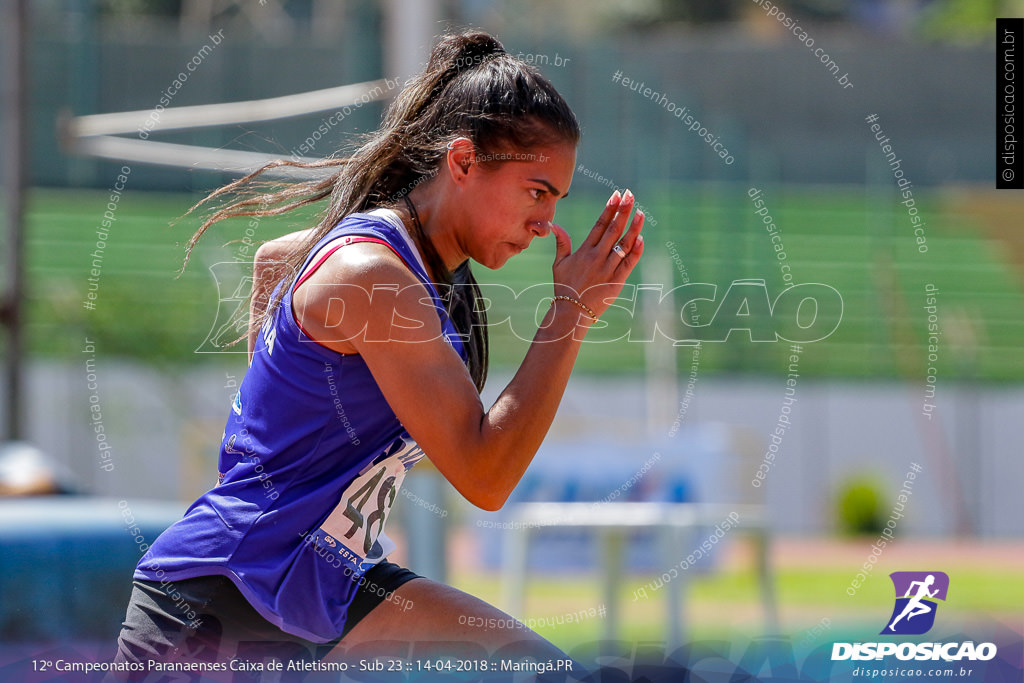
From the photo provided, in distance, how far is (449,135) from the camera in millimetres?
1588

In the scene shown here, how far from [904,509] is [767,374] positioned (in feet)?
6.07

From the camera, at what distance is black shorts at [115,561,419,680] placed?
1.46 m

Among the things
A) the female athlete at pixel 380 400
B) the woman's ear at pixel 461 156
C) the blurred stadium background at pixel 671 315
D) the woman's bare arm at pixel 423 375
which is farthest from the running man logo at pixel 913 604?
the blurred stadium background at pixel 671 315

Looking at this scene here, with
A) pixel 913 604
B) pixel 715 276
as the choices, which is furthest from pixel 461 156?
pixel 715 276

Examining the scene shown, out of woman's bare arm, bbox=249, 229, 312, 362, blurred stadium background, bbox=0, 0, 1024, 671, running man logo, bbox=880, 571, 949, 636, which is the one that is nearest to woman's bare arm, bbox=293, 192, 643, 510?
woman's bare arm, bbox=249, 229, 312, 362

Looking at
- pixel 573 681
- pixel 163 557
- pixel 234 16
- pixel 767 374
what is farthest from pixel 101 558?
pixel 234 16

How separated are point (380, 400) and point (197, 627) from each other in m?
0.37

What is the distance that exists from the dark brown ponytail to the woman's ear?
1 centimetres

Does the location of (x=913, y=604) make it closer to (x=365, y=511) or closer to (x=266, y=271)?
(x=365, y=511)

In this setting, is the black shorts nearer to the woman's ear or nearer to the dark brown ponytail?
the dark brown ponytail

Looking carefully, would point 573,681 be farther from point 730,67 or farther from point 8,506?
point 730,67

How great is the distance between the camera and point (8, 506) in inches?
140

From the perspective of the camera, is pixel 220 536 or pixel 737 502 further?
pixel 737 502

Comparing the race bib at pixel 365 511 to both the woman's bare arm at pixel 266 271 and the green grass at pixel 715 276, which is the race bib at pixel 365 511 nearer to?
the woman's bare arm at pixel 266 271
